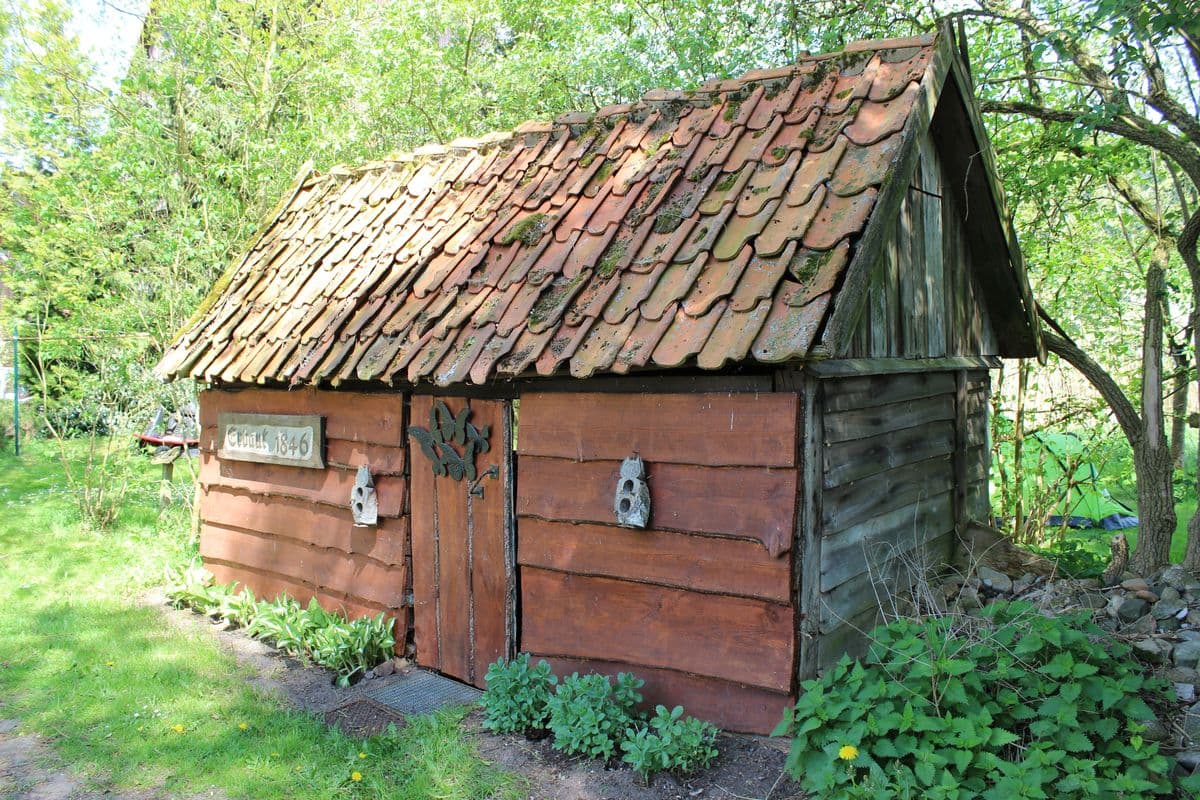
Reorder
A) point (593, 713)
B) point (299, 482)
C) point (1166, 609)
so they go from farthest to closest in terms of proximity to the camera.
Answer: point (299, 482)
point (1166, 609)
point (593, 713)

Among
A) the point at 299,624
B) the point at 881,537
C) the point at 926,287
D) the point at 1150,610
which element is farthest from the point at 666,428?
the point at 299,624

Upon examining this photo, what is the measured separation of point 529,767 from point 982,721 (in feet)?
7.68

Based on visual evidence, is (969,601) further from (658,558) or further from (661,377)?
(661,377)

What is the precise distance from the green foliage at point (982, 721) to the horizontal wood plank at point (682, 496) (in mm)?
781

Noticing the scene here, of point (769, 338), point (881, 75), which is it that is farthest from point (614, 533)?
point (881, 75)

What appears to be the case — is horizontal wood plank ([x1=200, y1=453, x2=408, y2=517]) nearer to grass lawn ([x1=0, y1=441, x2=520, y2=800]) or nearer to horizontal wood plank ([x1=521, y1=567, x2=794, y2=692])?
grass lawn ([x1=0, y1=441, x2=520, y2=800])

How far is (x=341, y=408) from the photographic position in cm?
673

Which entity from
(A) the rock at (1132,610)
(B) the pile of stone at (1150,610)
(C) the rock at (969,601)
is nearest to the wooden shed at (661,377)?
(C) the rock at (969,601)

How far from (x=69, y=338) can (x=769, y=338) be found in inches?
394

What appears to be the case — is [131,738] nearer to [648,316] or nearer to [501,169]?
[648,316]

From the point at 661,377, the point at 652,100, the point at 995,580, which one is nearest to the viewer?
the point at 661,377

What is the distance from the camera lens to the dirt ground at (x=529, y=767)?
4.24 metres

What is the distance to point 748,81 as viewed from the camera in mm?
5699

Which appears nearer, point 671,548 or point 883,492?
point 671,548
